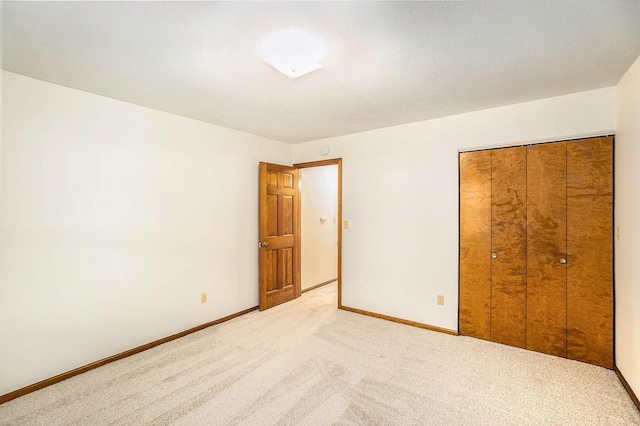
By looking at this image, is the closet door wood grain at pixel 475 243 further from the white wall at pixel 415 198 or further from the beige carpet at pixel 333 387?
the beige carpet at pixel 333 387

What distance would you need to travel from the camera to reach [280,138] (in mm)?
4160

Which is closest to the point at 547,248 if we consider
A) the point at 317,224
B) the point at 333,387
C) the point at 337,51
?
the point at 333,387

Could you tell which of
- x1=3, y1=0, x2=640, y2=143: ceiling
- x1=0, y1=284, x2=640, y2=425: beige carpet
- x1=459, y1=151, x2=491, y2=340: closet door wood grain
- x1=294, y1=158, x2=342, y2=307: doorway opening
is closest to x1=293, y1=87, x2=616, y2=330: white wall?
x1=459, y1=151, x2=491, y2=340: closet door wood grain

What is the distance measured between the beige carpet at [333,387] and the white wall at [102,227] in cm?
32

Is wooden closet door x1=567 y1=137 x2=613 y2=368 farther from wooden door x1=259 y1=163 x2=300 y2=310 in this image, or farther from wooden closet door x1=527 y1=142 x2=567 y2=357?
wooden door x1=259 y1=163 x2=300 y2=310

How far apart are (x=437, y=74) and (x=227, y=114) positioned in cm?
204

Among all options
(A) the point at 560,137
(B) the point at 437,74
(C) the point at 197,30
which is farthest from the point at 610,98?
(C) the point at 197,30

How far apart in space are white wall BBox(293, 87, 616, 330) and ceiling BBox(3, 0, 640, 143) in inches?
9.2

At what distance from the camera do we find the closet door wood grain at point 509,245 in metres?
2.82

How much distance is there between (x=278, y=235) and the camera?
4168 mm

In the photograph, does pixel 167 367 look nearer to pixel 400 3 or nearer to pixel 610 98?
pixel 400 3

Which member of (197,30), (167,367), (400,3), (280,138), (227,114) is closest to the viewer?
(400,3)

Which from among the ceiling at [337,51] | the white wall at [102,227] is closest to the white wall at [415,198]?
the ceiling at [337,51]

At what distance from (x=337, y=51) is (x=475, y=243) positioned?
2.31 metres
